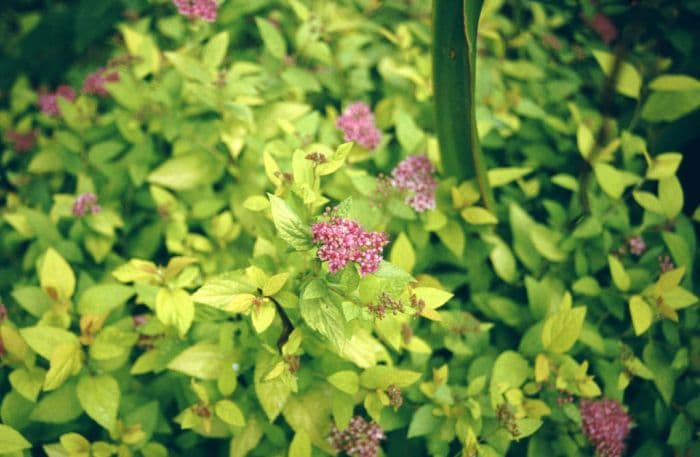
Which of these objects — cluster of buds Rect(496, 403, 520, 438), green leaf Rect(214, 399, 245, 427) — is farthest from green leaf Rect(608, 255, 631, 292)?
green leaf Rect(214, 399, 245, 427)

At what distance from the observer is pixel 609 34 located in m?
1.75

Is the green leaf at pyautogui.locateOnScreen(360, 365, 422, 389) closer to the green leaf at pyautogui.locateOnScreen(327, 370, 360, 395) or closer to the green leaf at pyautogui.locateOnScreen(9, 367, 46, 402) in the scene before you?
the green leaf at pyautogui.locateOnScreen(327, 370, 360, 395)

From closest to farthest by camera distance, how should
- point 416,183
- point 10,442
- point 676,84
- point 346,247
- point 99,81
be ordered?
point 346,247 → point 10,442 → point 416,183 → point 676,84 → point 99,81

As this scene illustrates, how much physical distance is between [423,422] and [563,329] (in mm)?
395

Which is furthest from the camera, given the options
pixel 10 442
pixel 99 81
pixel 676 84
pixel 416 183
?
pixel 99 81

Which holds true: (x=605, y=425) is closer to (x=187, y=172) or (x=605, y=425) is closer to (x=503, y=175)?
(x=503, y=175)

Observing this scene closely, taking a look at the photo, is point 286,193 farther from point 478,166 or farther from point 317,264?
point 478,166

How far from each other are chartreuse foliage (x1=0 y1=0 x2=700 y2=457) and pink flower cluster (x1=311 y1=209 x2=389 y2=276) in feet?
0.13

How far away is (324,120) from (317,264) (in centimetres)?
69

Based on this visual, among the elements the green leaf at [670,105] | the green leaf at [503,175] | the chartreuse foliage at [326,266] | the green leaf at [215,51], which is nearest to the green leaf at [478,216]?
the chartreuse foliage at [326,266]

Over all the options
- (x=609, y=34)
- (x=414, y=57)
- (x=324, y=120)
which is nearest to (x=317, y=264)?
(x=324, y=120)

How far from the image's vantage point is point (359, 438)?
3.69 ft

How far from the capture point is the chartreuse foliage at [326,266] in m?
1.08

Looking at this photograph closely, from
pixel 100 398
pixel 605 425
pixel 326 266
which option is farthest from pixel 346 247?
pixel 605 425
